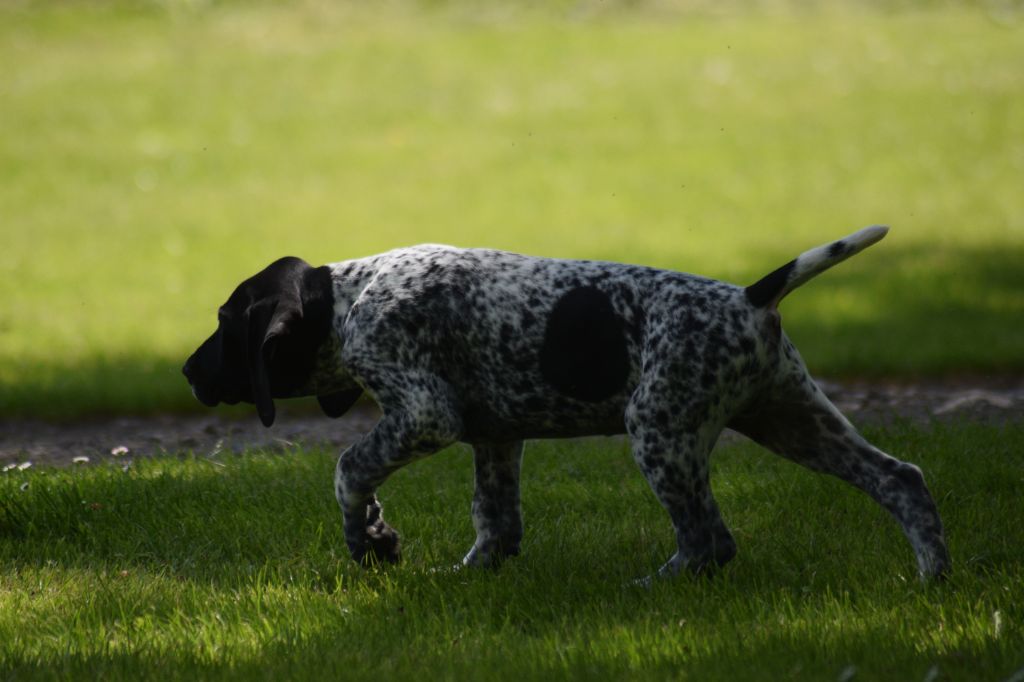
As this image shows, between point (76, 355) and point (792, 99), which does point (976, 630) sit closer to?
point (76, 355)

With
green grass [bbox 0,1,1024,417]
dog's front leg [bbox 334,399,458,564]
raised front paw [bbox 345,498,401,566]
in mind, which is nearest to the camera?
dog's front leg [bbox 334,399,458,564]

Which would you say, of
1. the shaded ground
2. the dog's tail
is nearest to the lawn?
the shaded ground

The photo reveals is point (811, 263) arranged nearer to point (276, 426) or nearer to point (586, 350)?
point (586, 350)

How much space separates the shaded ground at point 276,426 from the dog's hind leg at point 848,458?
2940mm

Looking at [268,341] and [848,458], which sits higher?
[268,341]

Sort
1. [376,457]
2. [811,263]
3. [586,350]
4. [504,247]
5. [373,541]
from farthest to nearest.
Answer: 1. [504,247]
2. [373,541]
3. [376,457]
4. [586,350]
5. [811,263]

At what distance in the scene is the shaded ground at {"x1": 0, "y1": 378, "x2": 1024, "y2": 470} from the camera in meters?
7.79

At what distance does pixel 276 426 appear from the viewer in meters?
8.67

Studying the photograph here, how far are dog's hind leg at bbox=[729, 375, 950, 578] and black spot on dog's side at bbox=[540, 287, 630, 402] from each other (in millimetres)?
510

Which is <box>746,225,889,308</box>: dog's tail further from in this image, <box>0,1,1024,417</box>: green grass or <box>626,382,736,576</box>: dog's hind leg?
<box>0,1,1024,417</box>: green grass

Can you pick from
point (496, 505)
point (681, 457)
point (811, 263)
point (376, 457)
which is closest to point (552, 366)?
point (681, 457)

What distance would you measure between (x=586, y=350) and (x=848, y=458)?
1.01 metres

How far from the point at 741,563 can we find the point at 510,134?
45.4 ft

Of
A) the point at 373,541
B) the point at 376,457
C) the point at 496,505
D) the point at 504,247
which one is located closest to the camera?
the point at 376,457
